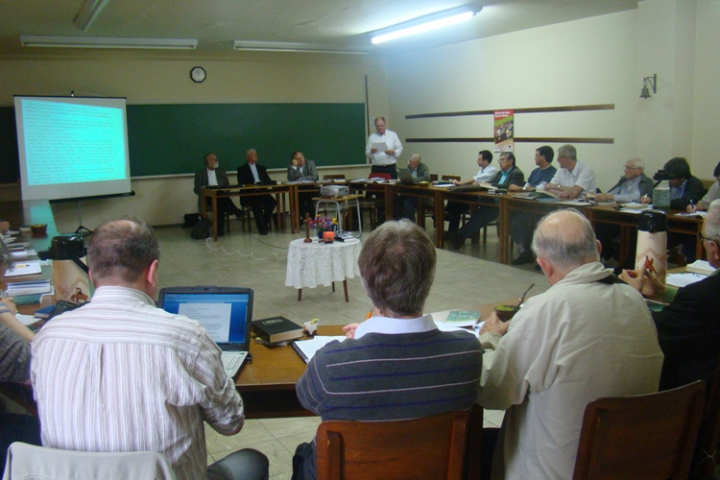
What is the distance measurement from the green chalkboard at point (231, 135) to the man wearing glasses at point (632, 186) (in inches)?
237

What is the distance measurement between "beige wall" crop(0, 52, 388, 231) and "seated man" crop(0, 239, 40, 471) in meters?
7.73

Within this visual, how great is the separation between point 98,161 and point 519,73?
624cm

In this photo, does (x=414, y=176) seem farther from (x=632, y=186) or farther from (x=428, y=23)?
(x=632, y=186)

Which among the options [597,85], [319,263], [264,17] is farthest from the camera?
[597,85]

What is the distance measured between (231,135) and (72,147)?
2643 millimetres

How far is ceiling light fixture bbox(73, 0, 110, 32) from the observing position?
6191 mm

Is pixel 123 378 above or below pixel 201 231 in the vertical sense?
above

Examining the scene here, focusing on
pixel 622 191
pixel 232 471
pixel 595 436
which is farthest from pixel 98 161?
pixel 595 436

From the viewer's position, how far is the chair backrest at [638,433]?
1440 millimetres

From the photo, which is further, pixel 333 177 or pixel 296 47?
pixel 333 177

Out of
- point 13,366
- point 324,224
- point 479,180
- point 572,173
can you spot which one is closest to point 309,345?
point 13,366

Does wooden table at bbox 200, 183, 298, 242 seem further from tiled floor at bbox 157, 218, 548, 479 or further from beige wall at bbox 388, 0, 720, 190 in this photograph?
beige wall at bbox 388, 0, 720, 190

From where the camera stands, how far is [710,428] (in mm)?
1887

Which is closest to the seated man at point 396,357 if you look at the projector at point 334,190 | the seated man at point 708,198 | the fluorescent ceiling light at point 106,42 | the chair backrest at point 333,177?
the seated man at point 708,198
